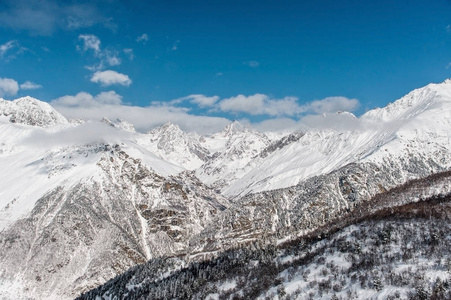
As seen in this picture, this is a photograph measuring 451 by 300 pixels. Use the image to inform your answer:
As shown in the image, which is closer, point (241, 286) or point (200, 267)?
point (241, 286)

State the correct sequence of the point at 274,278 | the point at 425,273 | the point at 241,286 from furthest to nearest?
the point at 241,286 → the point at 274,278 → the point at 425,273

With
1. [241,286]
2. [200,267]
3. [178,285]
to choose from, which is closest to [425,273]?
[241,286]

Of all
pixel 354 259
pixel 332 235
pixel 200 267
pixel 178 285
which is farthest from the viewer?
pixel 200 267

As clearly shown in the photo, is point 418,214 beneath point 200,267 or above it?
above

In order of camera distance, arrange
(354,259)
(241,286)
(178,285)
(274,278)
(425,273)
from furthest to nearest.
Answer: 1. (178,285)
2. (241,286)
3. (274,278)
4. (354,259)
5. (425,273)

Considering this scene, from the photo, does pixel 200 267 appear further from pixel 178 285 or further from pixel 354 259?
pixel 354 259

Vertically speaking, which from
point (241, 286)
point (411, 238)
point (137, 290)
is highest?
point (411, 238)

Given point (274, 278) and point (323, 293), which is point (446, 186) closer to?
point (274, 278)

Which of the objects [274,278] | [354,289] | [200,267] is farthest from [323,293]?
[200,267]

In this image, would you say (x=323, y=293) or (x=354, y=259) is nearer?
(x=323, y=293)
